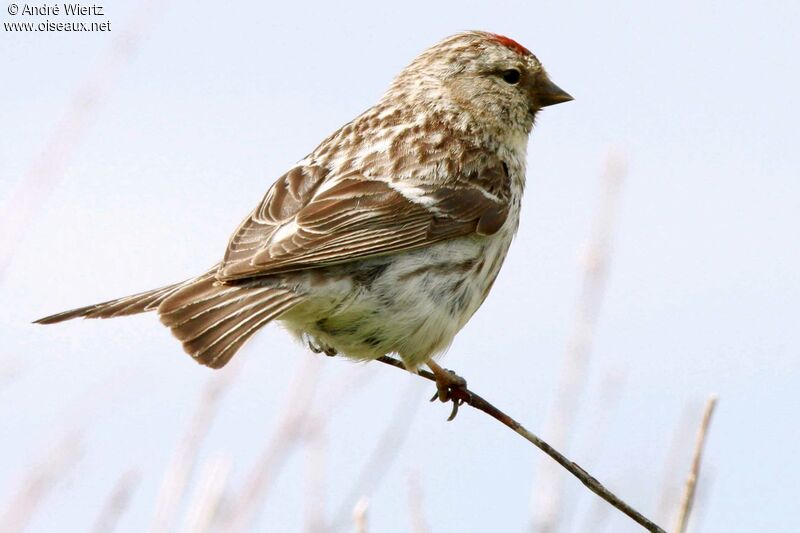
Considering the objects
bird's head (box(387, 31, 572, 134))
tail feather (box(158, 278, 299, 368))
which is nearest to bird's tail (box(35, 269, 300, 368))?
tail feather (box(158, 278, 299, 368))

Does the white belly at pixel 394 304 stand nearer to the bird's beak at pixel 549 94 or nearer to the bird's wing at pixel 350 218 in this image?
the bird's wing at pixel 350 218

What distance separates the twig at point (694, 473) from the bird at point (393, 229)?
4.49 feet

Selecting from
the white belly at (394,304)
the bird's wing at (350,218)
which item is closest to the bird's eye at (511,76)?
the bird's wing at (350,218)

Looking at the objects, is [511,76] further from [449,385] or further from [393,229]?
[449,385]

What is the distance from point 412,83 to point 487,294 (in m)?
1.23

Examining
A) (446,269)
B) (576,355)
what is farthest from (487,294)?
(576,355)

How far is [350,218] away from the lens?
4246 mm

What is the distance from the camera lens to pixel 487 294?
457 cm

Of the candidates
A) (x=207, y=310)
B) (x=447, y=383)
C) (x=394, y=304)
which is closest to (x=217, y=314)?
(x=207, y=310)

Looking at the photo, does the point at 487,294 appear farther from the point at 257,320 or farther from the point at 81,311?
the point at 81,311

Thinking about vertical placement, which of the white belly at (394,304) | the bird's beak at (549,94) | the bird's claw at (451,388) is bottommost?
the bird's claw at (451,388)

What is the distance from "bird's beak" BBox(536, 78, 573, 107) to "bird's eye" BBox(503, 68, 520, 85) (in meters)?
0.10

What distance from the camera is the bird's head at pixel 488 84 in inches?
201

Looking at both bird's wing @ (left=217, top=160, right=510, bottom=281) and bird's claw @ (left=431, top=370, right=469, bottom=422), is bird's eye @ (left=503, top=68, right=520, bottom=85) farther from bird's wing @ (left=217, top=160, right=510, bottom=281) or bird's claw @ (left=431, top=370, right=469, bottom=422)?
bird's claw @ (left=431, top=370, right=469, bottom=422)
